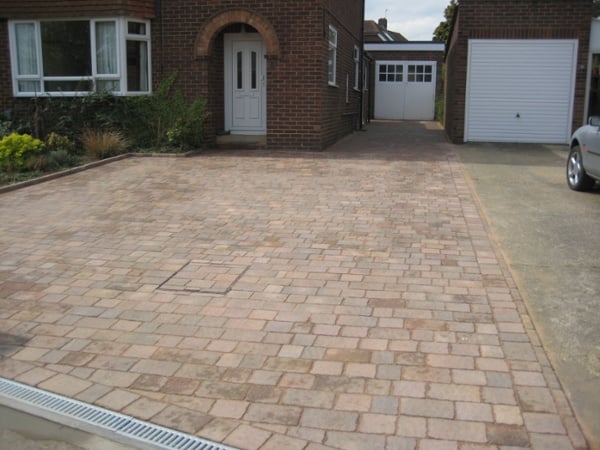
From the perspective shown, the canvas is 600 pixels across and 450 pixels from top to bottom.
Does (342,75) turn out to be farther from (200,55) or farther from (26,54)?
(26,54)

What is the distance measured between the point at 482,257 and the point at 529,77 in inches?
488

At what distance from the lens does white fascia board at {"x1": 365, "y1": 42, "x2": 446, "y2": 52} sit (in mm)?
32250

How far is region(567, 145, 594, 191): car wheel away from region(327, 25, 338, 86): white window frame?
7013 mm

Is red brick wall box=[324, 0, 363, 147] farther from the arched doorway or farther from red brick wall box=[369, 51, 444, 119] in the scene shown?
red brick wall box=[369, 51, 444, 119]

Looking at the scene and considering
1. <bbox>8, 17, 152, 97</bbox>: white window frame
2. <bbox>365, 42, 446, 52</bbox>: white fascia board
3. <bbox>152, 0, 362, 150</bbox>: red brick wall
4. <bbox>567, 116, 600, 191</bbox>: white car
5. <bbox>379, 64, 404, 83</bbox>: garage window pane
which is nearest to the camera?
<bbox>567, 116, 600, 191</bbox>: white car

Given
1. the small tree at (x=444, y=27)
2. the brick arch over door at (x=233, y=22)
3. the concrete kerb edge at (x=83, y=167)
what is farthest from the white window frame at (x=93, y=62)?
the small tree at (x=444, y=27)

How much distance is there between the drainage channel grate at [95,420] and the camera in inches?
130

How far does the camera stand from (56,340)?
14.9 ft

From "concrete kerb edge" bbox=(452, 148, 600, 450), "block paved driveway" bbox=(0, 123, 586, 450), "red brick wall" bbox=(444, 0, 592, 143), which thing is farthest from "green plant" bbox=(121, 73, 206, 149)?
"red brick wall" bbox=(444, 0, 592, 143)

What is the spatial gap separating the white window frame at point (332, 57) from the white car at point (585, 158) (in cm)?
707

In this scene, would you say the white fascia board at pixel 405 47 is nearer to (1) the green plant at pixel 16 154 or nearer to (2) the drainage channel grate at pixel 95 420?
(1) the green plant at pixel 16 154

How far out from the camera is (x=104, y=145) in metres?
13.4

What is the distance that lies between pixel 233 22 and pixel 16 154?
19.5 ft

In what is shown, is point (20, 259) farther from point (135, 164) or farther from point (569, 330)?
point (135, 164)
